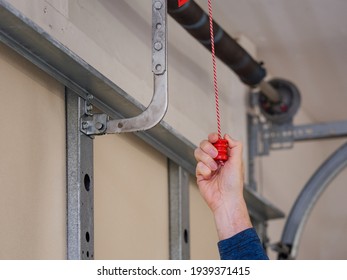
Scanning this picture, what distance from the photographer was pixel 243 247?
1522mm

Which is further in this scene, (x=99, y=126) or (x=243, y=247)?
(x=99, y=126)

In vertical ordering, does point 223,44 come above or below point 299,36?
below

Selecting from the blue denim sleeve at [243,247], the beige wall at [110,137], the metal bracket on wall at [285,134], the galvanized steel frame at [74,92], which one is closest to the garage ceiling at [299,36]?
the beige wall at [110,137]

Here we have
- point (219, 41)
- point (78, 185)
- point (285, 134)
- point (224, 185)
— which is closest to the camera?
point (224, 185)

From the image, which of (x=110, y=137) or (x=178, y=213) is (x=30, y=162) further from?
(x=178, y=213)

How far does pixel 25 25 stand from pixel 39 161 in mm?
326

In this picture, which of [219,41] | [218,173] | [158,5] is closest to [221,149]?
[218,173]

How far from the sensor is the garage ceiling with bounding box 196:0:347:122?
2.95 meters

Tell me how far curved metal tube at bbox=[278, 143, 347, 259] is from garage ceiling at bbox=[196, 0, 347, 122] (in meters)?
0.48

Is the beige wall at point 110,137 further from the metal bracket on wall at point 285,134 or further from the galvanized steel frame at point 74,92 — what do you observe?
the metal bracket on wall at point 285,134

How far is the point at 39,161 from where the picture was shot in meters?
1.77

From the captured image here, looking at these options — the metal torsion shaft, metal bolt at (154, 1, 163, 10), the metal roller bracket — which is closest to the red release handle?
the metal roller bracket

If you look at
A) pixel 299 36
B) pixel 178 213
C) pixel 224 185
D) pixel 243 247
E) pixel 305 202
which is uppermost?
pixel 299 36

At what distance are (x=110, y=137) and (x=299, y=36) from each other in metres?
1.38
